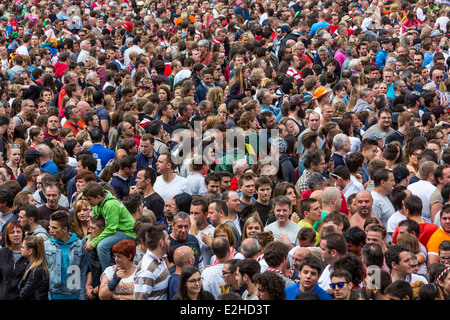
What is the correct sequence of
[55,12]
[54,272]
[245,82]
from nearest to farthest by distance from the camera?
1. [54,272]
2. [245,82]
3. [55,12]

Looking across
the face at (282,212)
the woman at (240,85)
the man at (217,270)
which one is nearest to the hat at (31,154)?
the face at (282,212)

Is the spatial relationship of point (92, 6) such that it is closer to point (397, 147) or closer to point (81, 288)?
point (397, 147)

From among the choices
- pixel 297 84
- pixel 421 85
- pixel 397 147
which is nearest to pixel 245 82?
Answer: pixel 297 84

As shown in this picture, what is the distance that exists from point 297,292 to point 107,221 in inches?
87.7

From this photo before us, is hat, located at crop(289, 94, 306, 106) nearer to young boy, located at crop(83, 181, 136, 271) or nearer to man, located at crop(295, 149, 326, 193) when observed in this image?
man, located at crop(295, 149, 326, 193)

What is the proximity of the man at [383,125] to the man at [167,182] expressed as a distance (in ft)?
10.3

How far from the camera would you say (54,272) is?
6.93m

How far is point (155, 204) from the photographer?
8.41 metres

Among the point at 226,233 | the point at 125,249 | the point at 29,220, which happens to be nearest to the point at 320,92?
the point at 226,233

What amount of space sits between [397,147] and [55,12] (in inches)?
577

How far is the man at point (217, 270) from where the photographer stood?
6359 millimetres

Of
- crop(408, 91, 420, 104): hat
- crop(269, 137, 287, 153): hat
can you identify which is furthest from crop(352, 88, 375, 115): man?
crop(269, 137, 287, 153): hat

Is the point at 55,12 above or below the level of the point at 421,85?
above

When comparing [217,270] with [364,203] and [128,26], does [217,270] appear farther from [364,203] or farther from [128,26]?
[128,26]
